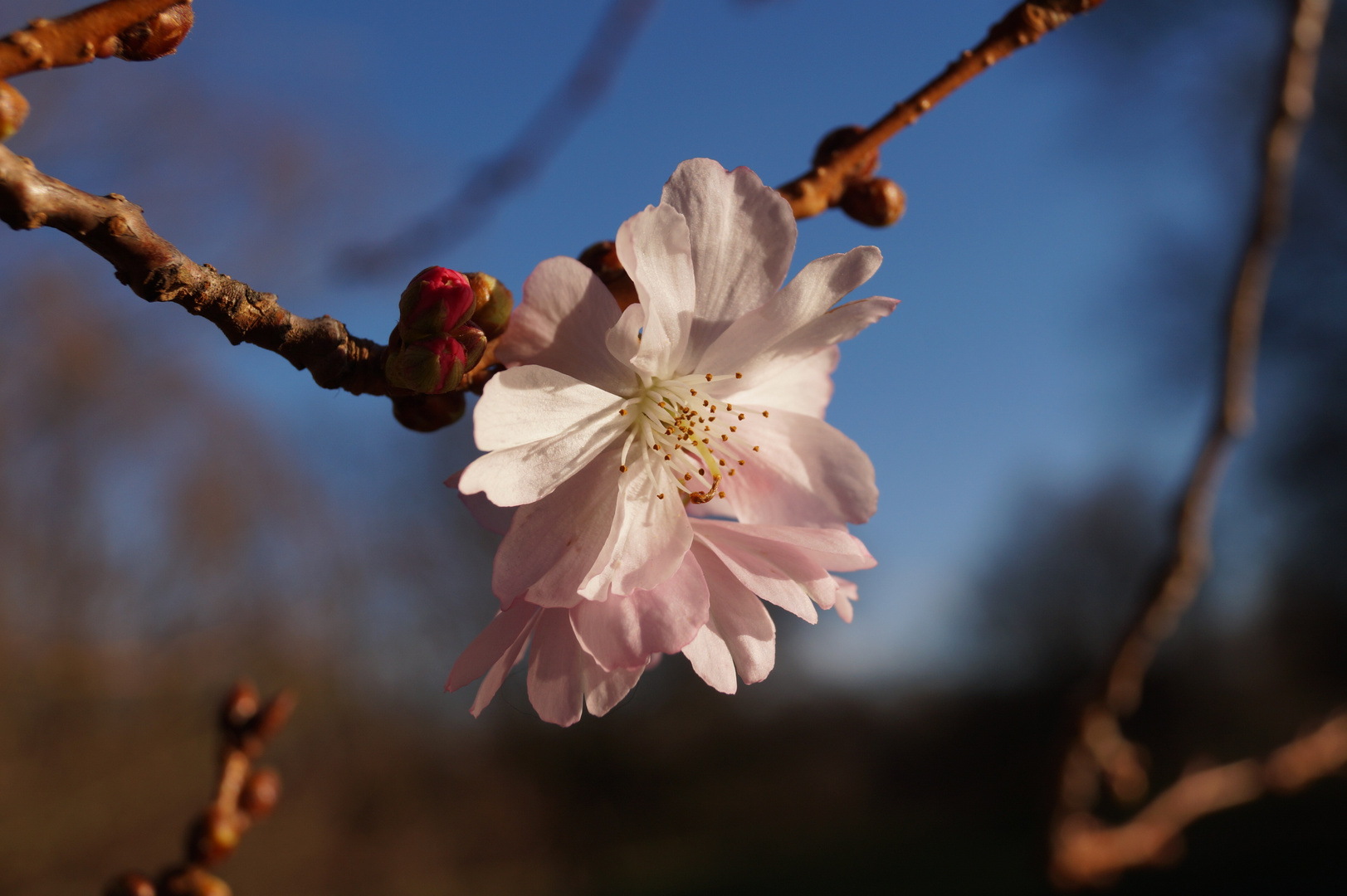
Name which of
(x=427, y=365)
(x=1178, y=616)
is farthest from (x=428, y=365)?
(x=1178, y=616)

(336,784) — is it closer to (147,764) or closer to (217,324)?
(147,764)

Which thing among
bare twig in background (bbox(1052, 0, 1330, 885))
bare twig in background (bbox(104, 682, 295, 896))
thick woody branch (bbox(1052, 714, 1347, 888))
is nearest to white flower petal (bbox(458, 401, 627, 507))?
bare twig in background (bbox(104, 682, 295, 896))

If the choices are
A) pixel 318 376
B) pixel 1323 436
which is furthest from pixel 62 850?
pixel 1323 436

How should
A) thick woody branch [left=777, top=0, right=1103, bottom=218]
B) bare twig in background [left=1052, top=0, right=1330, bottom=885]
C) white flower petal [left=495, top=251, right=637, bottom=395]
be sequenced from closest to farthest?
white flower petal [left=495, top=251, right=637, bottom=395], thick woody branch [left=777, top=0, right=1103, bottom=218], bare twig in background [left=1052, top=0, right=1330, bottom=885]

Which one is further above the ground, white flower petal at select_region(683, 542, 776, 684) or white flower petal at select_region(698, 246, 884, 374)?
white flower petal at select_region(698, 246, 884, 374)

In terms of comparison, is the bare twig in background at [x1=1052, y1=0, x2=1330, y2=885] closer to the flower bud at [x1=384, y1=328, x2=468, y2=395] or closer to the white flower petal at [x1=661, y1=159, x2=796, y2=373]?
the white flower petal at [x1=661, y1=159, x2=796, y2=373]

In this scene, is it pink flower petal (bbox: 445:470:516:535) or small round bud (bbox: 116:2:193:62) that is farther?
pink flower petal (bbox: 445:470:516:535)
